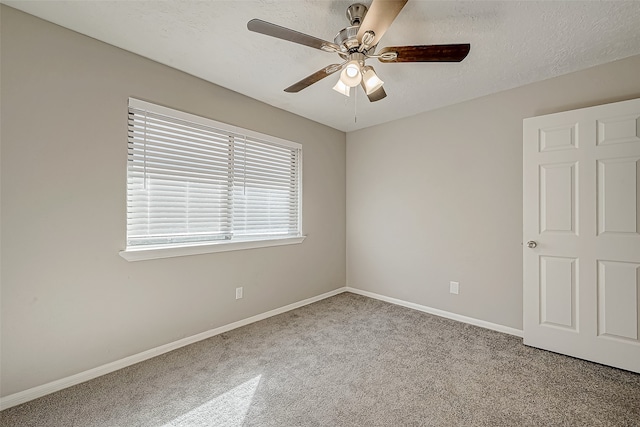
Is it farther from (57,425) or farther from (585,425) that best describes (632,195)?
(57,425)

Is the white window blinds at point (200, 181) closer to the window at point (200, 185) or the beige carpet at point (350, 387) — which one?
the window at point (200, 185)

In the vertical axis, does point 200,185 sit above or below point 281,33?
below

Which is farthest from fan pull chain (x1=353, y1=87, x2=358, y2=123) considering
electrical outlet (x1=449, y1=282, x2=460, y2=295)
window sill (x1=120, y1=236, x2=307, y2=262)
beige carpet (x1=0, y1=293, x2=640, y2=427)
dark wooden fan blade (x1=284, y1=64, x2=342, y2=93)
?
beige carpet (x1=0, y1=293, x2=640, y2=427)

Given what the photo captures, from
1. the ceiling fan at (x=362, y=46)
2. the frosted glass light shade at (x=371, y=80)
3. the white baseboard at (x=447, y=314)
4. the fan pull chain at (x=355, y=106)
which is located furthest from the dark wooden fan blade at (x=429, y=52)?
the white baseboard at (x=447, y=314)

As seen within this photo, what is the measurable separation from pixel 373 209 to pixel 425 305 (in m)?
1.40

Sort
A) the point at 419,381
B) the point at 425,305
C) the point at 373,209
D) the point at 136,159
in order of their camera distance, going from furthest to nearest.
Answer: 1. the point at 373,209
2. the point at 425,305
3. the point at 136,159
4. the point at 419,381

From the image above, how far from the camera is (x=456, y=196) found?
307 centimetres

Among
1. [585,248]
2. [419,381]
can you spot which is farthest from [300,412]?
[585,248]

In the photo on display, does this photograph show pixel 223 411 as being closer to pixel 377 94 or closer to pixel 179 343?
pixel 179 343

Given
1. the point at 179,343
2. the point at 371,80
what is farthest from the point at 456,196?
the point at 179,343

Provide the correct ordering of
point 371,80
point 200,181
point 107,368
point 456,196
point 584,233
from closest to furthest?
→ point 371,80 → point 107,368 → point 584,233 → point 200,181 → point 456,196

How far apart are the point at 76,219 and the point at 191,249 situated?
83 cm

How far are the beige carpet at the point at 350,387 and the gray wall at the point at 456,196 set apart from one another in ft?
1.94

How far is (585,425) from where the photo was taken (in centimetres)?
153
